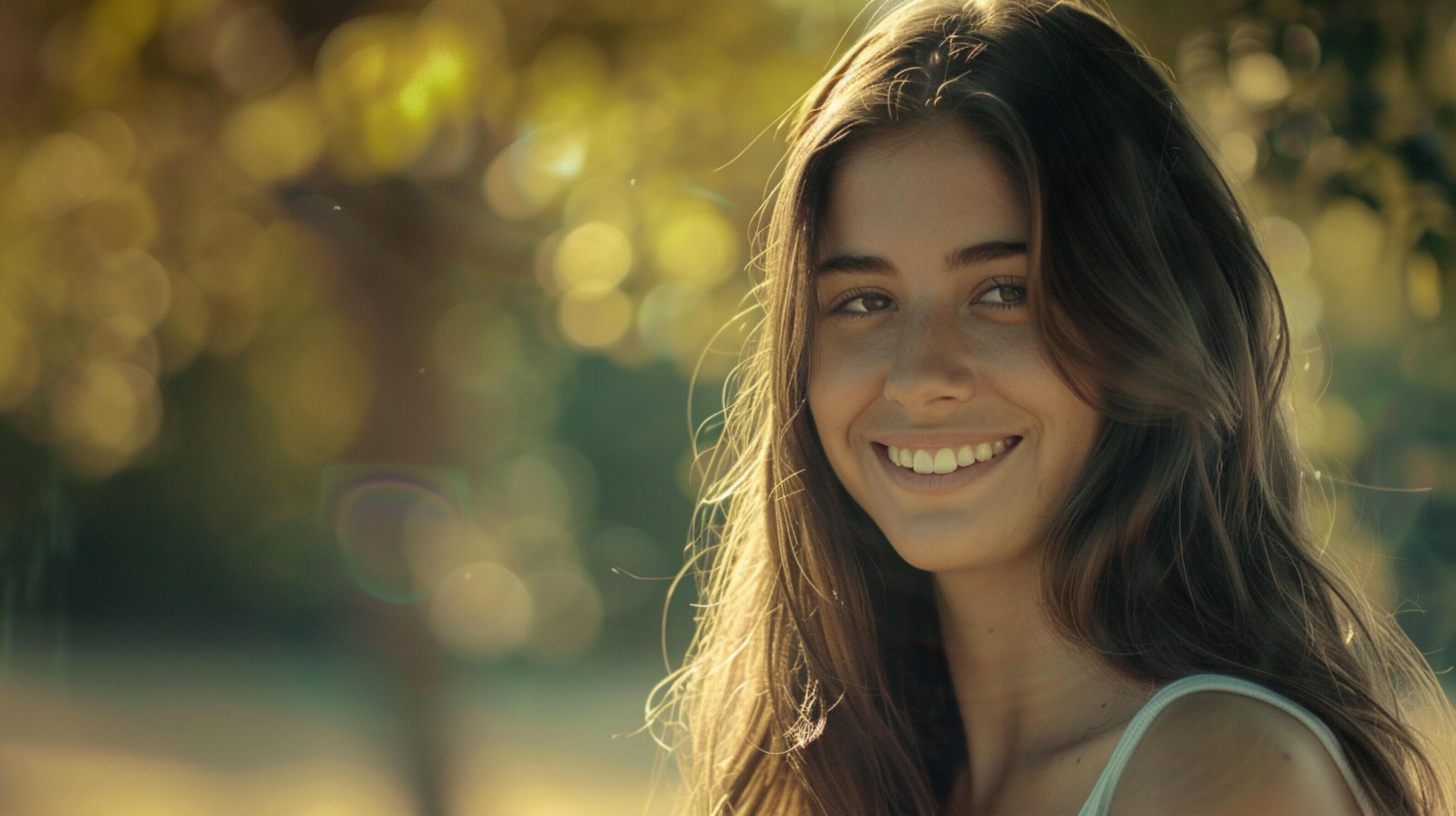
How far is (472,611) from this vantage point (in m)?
9.66

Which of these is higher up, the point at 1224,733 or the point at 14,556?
the point at 14,556

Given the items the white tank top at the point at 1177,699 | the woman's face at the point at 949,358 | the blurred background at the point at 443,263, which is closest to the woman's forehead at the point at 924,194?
the woman's face at the point at 949,358

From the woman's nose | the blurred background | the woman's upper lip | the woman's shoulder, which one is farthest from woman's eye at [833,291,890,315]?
the woman's shoulder

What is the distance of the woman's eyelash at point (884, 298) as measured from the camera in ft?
6.23

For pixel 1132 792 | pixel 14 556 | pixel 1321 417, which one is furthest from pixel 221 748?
pixel 1132 792

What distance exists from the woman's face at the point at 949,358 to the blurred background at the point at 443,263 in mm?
591

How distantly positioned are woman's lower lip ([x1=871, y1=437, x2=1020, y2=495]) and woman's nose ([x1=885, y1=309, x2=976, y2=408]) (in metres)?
0.11

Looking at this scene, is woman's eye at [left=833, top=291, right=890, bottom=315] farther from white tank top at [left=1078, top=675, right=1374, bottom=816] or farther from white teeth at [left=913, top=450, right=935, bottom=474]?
white tank top at [left=1078, top=675, right=1374, bottom=816]

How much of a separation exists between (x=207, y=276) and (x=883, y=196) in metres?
4.10

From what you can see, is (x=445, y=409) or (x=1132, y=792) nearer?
(x=1132, y=792)

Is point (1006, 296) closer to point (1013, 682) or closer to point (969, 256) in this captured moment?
point (969, 256)

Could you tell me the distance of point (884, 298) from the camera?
6.74 feet

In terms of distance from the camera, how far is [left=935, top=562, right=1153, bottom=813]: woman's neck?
193 centimetres

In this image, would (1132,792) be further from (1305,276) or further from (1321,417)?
(1305,276)
